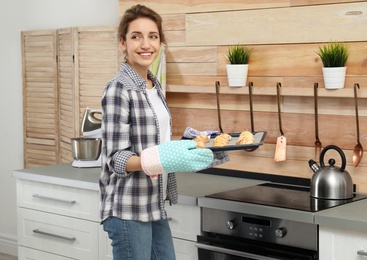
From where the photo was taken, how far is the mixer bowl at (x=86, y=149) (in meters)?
3.75

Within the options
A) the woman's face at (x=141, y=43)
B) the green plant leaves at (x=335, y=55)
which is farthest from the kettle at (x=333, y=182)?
the woman's face at (x=141, y=43)

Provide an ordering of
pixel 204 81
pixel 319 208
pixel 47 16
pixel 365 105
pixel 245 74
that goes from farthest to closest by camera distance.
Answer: pixel 47 16, pixel 204 81, pixel 245 74, pixel 365 105, pixel 319 208

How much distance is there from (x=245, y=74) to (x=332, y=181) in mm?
747

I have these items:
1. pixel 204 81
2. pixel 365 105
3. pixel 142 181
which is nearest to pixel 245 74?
pixel 204 81

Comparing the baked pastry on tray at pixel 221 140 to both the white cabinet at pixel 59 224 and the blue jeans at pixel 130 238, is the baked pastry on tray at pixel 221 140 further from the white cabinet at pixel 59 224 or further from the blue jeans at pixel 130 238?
the white cabinet at pixel 59 224

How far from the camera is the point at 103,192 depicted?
96.1 inches

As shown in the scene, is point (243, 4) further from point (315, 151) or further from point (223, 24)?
point (315, 151)

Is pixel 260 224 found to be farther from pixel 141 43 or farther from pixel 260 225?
pixel 141 43

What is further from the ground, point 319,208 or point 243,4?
point 243,4

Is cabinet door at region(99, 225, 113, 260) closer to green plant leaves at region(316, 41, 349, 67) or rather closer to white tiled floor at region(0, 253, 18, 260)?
green plant leaves at region(316, 41, 349, 67)

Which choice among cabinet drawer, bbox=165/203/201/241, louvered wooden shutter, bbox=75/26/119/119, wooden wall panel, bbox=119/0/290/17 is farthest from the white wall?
cabinet drawer, bbox=165/203/201/241

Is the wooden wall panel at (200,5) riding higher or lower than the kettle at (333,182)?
higher

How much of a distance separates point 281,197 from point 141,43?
975mm

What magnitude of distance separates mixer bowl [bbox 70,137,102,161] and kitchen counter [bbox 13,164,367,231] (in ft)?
0.24
